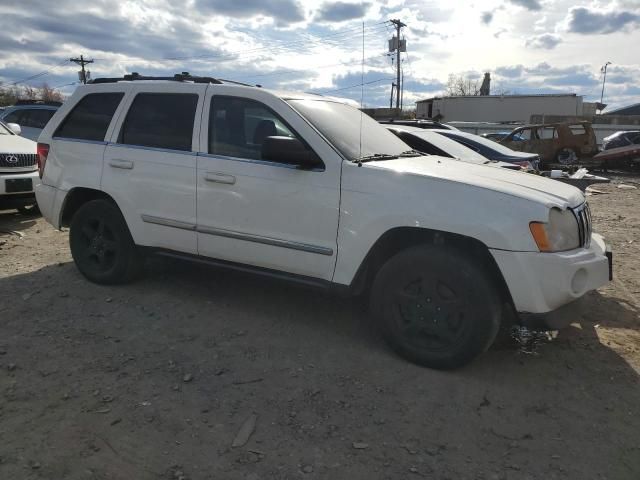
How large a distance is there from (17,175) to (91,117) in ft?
10.3

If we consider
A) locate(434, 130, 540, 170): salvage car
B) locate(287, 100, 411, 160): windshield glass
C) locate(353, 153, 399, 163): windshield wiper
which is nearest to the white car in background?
locate(287, 100, 411, 160): windshield glass

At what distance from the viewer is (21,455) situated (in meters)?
2.54

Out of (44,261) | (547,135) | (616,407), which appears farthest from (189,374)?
(547,135)

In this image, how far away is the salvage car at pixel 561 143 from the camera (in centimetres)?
2000

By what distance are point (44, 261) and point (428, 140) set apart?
513 centimetres

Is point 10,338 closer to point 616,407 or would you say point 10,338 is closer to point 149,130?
point 149,130

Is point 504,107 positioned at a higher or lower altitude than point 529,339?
higher

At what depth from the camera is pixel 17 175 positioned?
7.32 m

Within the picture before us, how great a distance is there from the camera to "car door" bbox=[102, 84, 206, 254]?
4.30 meters

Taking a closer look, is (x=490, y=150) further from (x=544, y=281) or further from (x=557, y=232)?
(x=544, y=281)

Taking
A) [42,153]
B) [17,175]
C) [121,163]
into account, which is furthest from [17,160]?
[121,163]

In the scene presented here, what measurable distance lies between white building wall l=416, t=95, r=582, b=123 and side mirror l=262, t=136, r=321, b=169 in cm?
4259

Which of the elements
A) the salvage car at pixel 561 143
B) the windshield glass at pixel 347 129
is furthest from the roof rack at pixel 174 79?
the salvage car at pixel 561 143

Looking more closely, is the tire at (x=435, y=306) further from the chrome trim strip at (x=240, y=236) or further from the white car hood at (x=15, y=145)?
the white car hood at (x=15, y=145)
